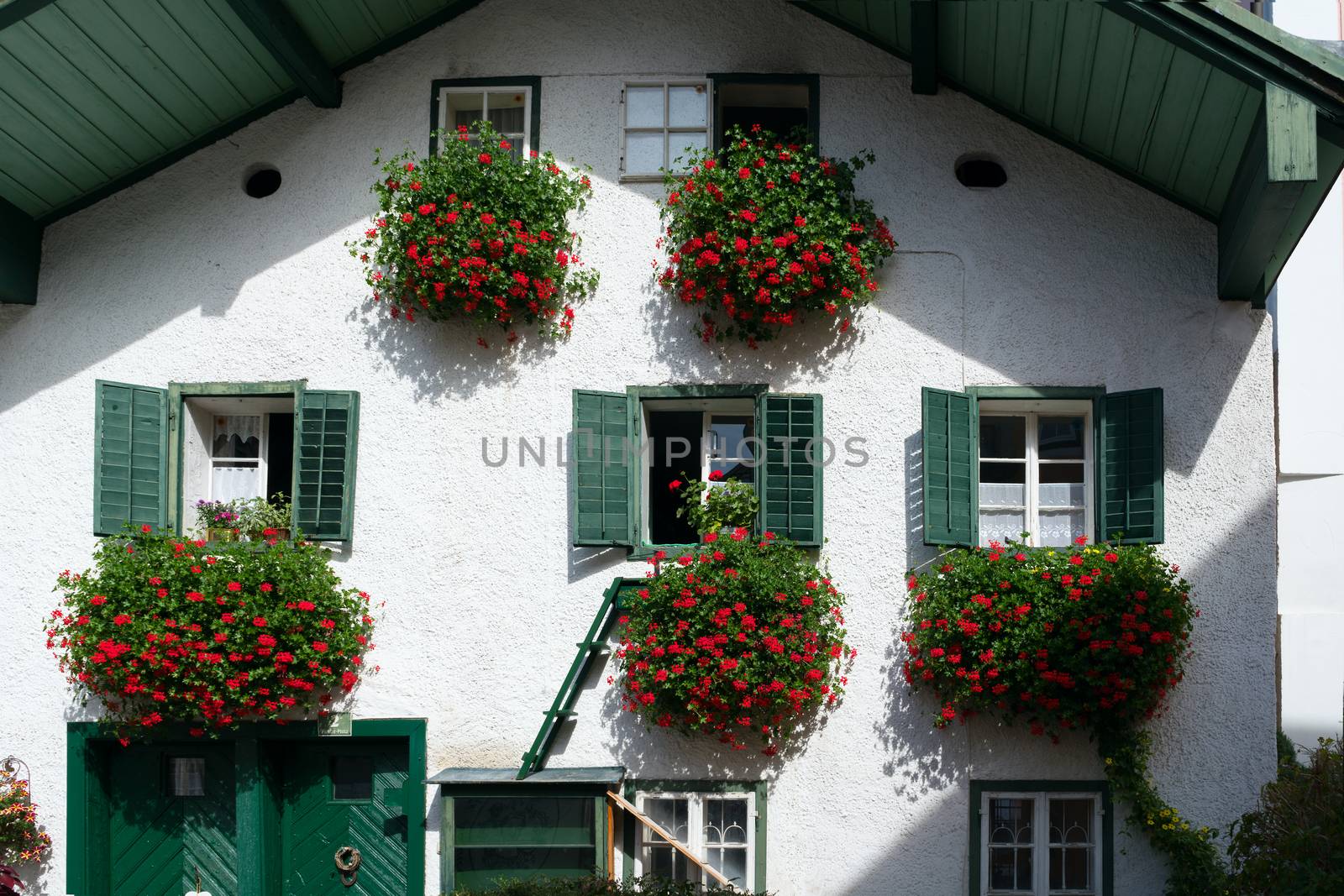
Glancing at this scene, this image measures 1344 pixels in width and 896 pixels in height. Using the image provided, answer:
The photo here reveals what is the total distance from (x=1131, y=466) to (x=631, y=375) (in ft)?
10.9

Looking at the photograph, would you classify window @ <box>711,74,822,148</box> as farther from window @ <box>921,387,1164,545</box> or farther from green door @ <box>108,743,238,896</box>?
green door @ <box>108,743,238,896</box>

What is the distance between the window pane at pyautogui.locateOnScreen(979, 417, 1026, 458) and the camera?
33.6ft

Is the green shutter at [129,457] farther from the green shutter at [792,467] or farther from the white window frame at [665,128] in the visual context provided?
the green shutter at [792,467]

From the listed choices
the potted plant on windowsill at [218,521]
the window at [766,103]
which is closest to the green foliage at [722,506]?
the window at [766,103]

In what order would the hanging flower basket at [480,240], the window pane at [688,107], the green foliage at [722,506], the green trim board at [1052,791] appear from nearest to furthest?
the green trim board at [1052,791], the hanging flower basket at [480,240], the green foliage at [722,506], the window pane at [688,107]

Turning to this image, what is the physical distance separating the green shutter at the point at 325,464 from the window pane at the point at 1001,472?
423 centimetres

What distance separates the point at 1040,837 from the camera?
31.8 ft

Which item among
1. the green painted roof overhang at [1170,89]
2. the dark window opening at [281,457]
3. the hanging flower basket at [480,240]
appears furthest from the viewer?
the dark window opening at [281,457]

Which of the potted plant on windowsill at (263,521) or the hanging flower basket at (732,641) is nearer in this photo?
the hanging flower basket at (732,641)

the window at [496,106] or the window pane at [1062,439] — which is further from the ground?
the window at [496,106]

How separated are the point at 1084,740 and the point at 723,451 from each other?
3005 mm

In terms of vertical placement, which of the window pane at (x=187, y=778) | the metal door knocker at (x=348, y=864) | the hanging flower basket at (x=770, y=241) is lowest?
the metal door knocker at (x=348, y=864)

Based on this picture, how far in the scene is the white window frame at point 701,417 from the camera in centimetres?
1012

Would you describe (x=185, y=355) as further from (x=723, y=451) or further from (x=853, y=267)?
(x=853, y=267)
